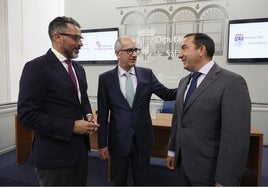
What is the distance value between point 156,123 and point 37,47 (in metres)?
3.03

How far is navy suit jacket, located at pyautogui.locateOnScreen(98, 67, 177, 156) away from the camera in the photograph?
1.83 m

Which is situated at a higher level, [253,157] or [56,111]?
[56,111]

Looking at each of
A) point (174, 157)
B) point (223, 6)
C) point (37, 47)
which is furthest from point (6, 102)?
point (223, 6)

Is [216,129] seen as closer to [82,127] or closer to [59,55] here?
[82,127]

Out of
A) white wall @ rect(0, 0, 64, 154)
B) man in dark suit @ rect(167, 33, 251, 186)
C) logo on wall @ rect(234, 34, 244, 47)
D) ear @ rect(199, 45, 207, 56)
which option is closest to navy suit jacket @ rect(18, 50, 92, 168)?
man in dark suit @ rect(167, 33, 251, 186)

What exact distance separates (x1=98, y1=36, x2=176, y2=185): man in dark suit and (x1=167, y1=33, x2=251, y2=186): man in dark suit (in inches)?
13.1

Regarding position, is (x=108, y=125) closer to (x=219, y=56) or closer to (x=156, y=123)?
(x=156, y=123)

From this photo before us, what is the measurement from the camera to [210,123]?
140 cm

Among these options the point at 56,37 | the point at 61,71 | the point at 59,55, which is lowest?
the point at 61,71

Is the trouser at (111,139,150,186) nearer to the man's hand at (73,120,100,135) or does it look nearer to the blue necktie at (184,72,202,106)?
the man's hand at (73,120,100,135)

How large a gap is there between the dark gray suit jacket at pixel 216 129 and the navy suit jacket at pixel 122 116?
1.29ft

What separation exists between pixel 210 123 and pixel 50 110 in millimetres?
972

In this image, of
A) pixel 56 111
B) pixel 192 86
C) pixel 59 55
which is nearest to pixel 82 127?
pixel 56 111

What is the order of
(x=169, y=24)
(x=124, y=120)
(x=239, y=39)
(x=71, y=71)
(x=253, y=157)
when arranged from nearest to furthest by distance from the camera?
(x=71, y=71)
(x=124, y=120)
(x=253, y=157)
(x=239, y=39)
(x=169, y=24)
